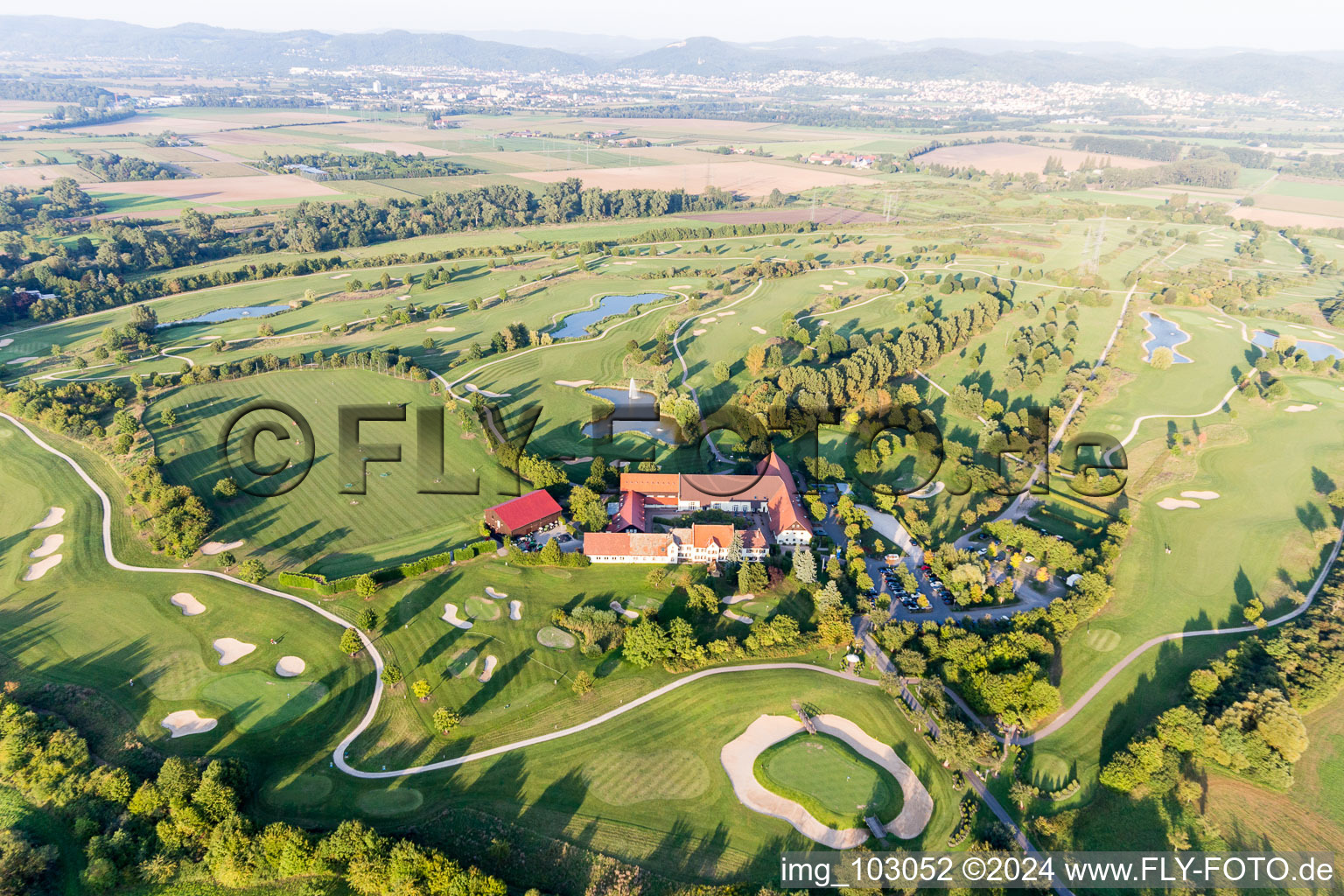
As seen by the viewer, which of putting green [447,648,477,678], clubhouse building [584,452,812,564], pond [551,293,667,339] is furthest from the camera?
pond [551,293,667,339]

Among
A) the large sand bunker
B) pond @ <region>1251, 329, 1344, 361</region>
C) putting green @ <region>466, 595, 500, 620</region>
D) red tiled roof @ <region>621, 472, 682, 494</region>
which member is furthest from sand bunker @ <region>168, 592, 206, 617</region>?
pond @ <region>1251, 329, 1344, 361</region>

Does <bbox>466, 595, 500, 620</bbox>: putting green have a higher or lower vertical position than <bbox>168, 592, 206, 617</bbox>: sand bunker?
higher

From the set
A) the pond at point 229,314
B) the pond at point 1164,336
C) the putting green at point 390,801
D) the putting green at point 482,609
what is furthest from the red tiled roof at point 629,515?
the pond at point 229,314

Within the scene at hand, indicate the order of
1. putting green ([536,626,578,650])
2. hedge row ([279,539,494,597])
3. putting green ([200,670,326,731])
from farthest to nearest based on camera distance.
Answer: hedge row ([279,539,494,597])
putting green ([536,626,578,650])
putting green ([200,670,326,731])

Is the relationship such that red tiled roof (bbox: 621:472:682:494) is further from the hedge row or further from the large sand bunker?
the large sand bunker

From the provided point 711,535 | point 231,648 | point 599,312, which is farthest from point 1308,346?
point 231,648

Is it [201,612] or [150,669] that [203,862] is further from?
[201,612]

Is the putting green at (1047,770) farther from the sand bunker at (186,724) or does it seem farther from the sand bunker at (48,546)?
the sand bunker at (48,546)
